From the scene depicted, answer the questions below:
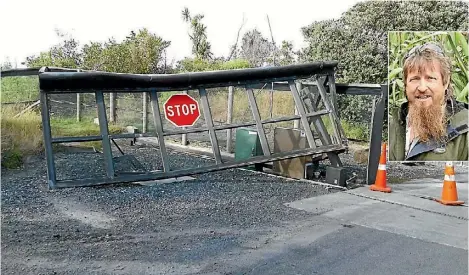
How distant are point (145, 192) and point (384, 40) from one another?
10.9m

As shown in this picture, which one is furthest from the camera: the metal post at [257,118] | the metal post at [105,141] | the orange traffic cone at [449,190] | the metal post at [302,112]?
the metal post at [302,112]

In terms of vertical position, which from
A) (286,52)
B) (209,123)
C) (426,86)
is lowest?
(209,123)

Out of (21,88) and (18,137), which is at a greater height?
(21,88)

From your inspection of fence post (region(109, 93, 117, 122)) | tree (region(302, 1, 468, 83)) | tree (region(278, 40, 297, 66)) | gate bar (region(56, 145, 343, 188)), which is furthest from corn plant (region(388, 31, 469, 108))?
tree (region(278, 40, 297, 66))

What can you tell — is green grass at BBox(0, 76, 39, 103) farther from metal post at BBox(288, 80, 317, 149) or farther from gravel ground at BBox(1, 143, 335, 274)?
metal post at BBox(288, 80, 317, 149)

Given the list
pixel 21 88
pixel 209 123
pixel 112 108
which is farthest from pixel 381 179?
pixel 21 88

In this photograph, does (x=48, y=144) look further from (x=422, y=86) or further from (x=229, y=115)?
(x=422, y=86)

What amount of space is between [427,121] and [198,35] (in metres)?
24.4

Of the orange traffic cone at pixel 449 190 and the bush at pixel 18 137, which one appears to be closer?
the orange traffic cone at pixel 449 190

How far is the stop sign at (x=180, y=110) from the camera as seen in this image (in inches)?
322

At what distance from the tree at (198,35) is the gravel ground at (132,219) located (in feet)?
75.0

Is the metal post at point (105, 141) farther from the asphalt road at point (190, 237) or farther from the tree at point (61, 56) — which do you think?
the tree at point (61, 56)

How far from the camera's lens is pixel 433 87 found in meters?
8.20

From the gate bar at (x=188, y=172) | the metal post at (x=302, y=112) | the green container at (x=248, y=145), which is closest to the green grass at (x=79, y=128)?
the green container at (x=248, y=145)
